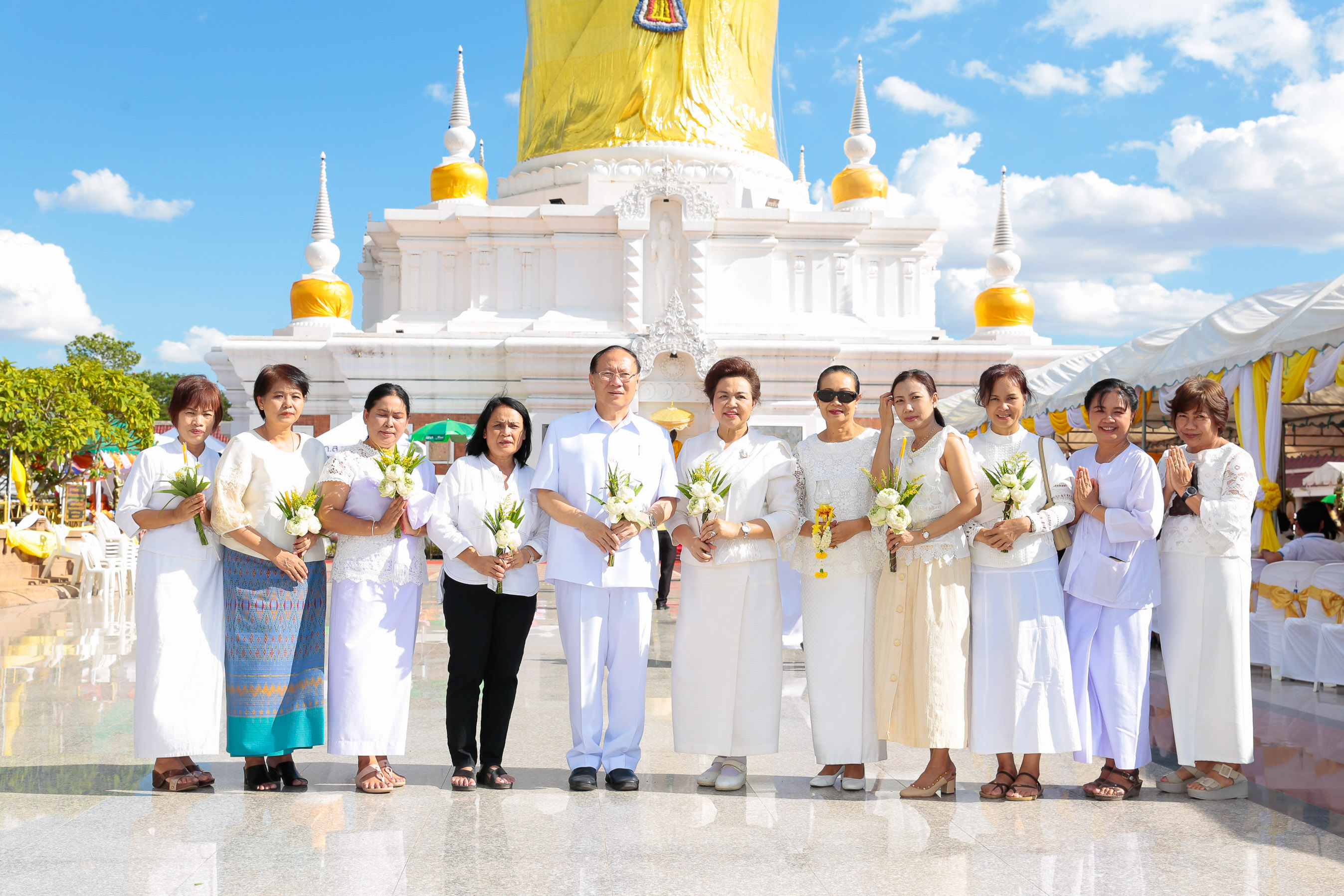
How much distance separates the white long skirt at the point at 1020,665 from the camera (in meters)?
4.35

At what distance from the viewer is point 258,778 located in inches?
174

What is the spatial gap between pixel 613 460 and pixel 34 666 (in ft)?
17.9

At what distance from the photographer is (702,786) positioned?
14.8 ft

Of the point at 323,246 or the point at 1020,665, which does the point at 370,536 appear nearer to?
the point at 1020,665

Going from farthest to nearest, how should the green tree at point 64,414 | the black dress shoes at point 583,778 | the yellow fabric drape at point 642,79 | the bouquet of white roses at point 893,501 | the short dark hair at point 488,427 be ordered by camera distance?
1. the yellow fabric drape at point 642,79
2. the green tree at point 64,414
3. the short dark hair at point 488,427
4. the black dress shoes at point 583,778
5. the bouquet of white roses at point 893,501

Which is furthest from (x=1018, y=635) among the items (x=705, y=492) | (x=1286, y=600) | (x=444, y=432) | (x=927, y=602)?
(x=444, y=432)

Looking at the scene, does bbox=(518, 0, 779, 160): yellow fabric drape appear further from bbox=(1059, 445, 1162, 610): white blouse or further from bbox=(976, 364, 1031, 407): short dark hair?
bbox=(1059, 445, 1162, 610): white blouse

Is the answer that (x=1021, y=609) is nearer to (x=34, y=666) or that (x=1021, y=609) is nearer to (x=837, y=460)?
(x=837, y=460)

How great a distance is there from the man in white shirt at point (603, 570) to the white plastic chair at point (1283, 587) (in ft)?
16.4

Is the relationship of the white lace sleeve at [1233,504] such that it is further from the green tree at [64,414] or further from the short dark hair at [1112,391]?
the green tree at [64,414]

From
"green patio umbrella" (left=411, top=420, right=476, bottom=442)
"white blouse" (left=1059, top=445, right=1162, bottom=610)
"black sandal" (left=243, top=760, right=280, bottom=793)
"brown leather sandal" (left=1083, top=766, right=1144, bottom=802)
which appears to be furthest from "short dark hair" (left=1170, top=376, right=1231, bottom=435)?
"green patio umbrella" (left=411, top=420, right=476, bottom=442)

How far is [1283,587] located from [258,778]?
257 inches

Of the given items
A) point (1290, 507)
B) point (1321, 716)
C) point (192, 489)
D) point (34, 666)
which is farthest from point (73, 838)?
point (1290, 507)

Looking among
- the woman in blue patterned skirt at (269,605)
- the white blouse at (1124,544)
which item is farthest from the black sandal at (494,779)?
the white blouse at (1124,544)
